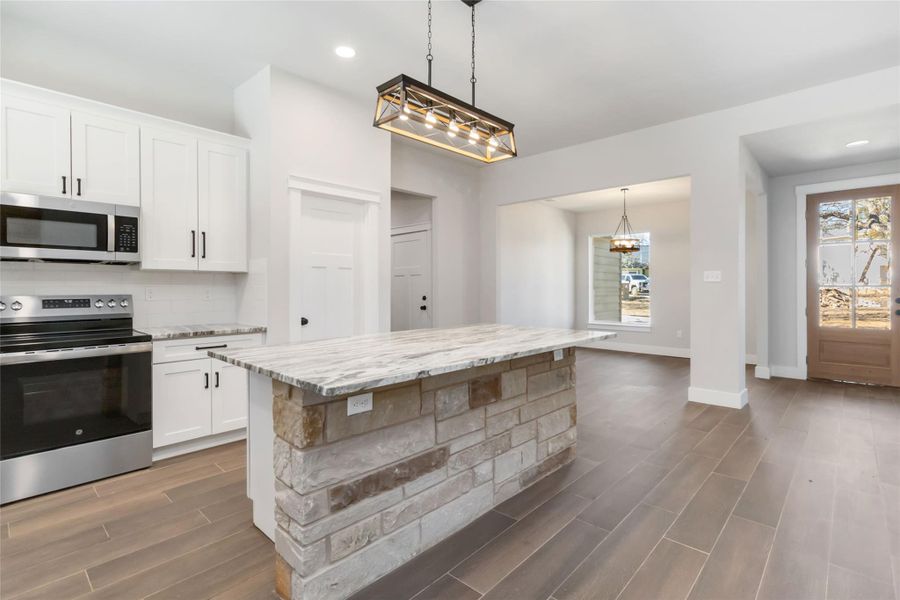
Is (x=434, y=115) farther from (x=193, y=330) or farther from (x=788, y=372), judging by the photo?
(x=788, y=372)

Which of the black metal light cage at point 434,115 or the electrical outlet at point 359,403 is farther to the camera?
the black metal light cage at point 434,115

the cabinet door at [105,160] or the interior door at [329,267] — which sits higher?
the cabinet door at [105,160]

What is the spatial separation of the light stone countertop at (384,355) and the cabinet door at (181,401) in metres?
1.39

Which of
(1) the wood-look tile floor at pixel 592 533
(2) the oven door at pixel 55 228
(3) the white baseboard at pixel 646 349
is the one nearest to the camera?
(1) the wood-look tile floor at pixel 592 533

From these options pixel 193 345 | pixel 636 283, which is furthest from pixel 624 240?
pixel 193 345

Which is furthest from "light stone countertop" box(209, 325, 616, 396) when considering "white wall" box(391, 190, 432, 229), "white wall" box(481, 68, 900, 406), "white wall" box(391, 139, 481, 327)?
"white wall" box(391, 190, 432, 229)

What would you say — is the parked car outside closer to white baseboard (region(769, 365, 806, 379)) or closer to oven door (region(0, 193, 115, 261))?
white baseboard (region(769, 365, 806, 379))

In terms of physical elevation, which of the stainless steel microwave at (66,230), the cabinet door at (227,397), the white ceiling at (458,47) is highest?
the white ceiling at (458,47)

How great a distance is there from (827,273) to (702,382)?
256 centimetres

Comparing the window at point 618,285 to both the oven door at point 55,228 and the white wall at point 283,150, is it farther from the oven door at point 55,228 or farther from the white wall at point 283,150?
the oven door at point 55,228

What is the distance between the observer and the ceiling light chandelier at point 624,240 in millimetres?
6645

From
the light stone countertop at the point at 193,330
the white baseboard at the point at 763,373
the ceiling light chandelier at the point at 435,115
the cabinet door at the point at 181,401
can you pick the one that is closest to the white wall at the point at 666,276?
the white baseboard at the point at 763,373

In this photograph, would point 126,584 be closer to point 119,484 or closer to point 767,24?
point 119,484

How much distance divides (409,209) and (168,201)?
3.08m
